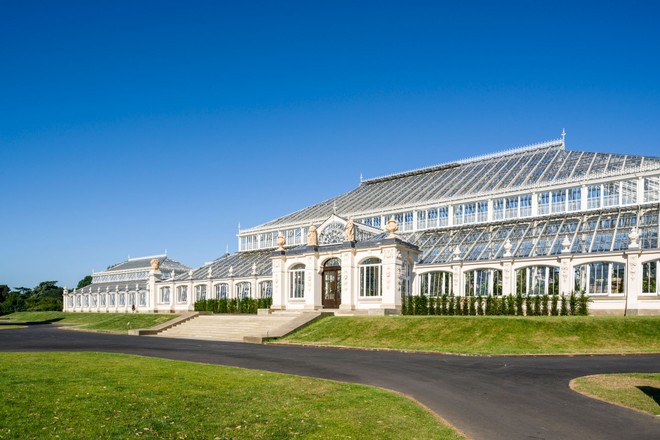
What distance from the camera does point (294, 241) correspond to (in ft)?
197

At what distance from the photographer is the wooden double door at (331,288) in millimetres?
43312

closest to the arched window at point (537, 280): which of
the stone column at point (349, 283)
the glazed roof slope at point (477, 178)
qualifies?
the glazed roof slope at point (477, 178)

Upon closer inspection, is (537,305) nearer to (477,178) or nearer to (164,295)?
(477,178)

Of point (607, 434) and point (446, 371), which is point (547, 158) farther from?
point (607, 434)

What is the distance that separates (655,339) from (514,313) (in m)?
10.9

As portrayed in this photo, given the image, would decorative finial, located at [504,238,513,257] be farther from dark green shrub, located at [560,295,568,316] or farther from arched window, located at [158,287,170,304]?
arched window, located at [158,287,170,304]

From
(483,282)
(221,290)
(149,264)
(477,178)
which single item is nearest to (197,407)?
(483,282)

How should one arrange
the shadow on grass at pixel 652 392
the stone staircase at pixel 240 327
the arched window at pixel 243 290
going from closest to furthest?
the shadow on grass at pixel 652 392 < the stone staircase at pixel 240 327 < the arched window at pixel 243 290

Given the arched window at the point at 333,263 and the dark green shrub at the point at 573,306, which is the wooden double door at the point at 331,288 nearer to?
the arched window at the point at 333,263

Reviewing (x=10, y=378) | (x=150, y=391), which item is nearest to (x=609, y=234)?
(x=150, y=391)

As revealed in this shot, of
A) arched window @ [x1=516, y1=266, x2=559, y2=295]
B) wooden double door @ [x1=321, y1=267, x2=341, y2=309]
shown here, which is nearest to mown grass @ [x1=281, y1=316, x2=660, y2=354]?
arched window @ [x1=516, y1=266, x2=559, y2=295]

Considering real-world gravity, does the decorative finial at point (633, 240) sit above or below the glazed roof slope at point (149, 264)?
above

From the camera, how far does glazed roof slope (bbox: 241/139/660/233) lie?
42.9m

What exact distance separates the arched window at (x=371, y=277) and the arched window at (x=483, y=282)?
667 cm
